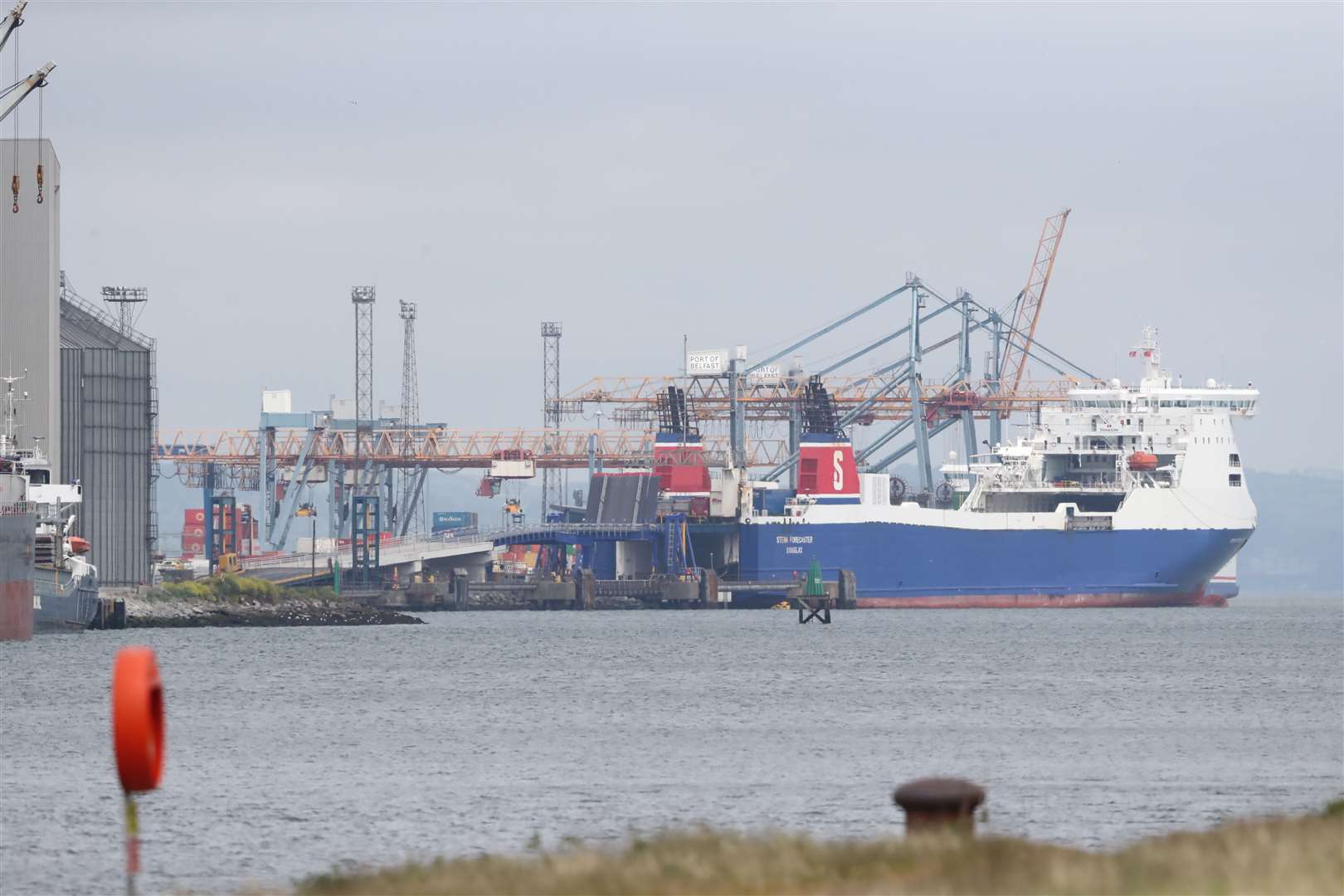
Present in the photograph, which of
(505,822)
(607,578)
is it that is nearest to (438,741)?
(505,822)

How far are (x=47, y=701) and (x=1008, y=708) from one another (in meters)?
17.9

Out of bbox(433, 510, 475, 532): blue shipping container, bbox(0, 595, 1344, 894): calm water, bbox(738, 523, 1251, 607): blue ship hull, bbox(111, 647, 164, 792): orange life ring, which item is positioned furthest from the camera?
bbox(433, 510, 475, 532): blue shipping container

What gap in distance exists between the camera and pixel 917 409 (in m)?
104

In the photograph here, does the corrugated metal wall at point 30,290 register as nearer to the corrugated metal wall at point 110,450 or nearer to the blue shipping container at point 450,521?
the corrugated metal wall at point 110,450

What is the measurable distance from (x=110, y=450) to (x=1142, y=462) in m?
42.3

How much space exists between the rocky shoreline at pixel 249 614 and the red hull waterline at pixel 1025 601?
2142 cm

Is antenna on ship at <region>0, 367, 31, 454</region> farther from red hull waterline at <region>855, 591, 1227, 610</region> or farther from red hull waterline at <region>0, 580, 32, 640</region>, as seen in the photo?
red hull waterline at <region>855, 591, 1227, 610</region>

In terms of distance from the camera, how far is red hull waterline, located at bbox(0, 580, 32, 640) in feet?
177

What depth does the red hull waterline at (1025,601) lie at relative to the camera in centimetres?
8994

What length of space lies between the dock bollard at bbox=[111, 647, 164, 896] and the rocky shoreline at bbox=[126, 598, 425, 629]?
60.9 m

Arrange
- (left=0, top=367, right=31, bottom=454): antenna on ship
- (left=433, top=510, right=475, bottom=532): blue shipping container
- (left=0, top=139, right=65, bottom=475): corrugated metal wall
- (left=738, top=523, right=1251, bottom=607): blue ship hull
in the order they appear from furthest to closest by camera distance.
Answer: (left=433, top=510, right=475, bottom=532): blue shipping container
(left=738, top=523, right=1251, bottom=607): blue ship hull
(left=0, top=139, right=65, bottom=475): corrugated metal wall
(left=0, top=367, right=31, bottom=454): antenna on ship

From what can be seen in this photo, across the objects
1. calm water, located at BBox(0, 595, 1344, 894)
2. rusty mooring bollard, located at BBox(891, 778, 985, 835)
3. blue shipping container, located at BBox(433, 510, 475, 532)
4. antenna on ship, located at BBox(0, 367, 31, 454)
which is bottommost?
calm water, located at BBox(0, 595, 1344, 894)

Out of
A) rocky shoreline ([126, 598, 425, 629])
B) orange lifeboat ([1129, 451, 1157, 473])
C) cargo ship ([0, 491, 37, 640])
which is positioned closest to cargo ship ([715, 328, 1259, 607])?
orange lifeboat ([1129, 451, 1157, 473])

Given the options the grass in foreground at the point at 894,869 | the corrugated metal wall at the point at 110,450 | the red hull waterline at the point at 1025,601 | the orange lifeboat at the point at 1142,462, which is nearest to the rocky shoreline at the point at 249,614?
the corrugated metal wall at the point at 110,450
